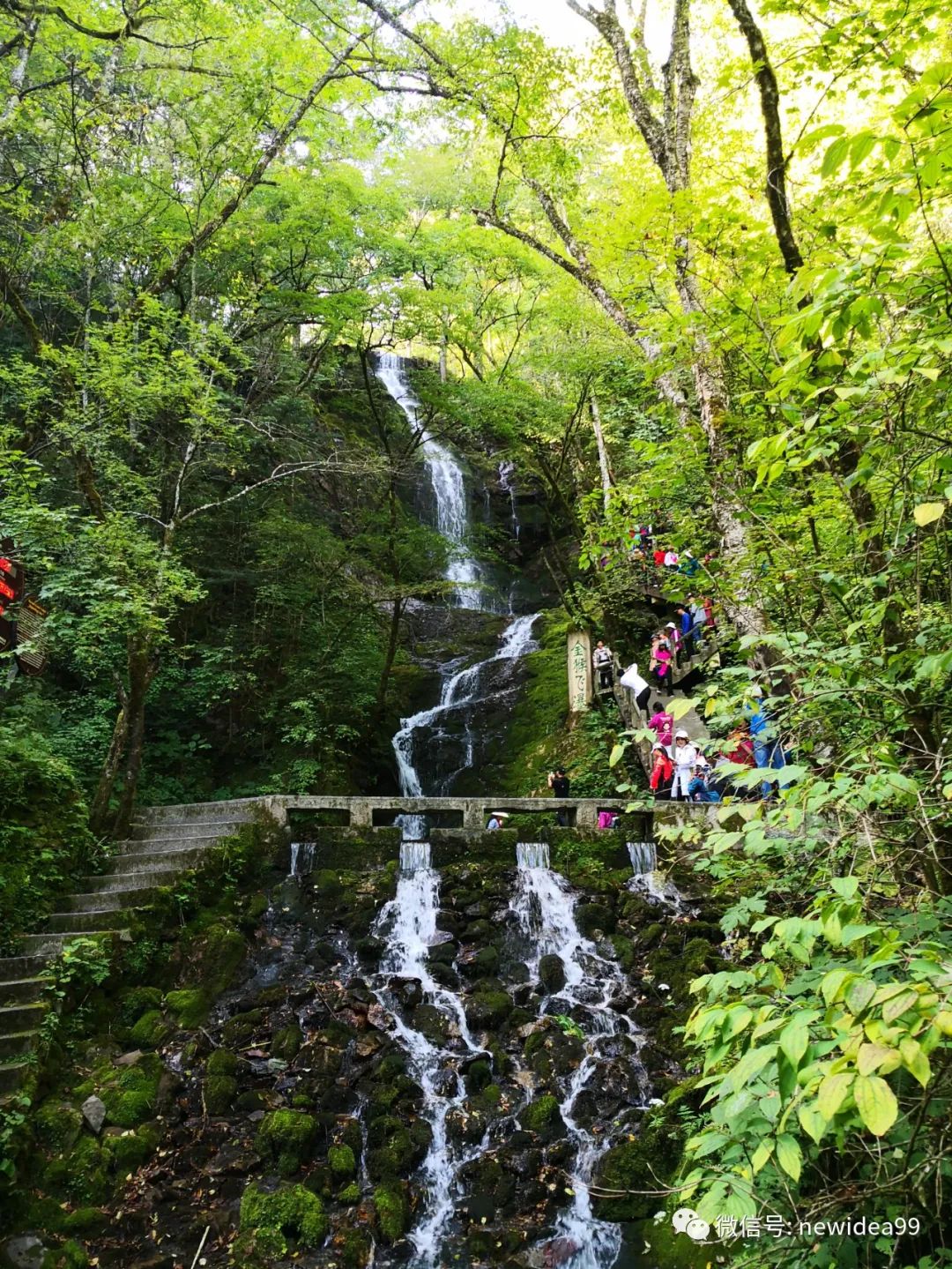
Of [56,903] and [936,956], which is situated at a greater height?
[936,956]

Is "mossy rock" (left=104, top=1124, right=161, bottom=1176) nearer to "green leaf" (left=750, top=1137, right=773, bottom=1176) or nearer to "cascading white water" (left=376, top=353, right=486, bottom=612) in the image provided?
"green leaf" (left=750, top=1137, right=773, bottom=1176)

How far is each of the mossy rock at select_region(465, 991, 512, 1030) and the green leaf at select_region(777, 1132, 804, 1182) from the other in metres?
6.46

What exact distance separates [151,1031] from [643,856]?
22.2 feet

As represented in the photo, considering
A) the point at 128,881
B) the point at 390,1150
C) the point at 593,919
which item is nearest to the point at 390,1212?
the point at 390,1150

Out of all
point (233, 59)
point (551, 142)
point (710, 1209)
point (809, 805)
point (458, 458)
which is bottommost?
point (710, 1209)

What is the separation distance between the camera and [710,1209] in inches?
81.0

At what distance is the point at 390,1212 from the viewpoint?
5590 millimetres

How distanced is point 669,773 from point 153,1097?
27.5ft

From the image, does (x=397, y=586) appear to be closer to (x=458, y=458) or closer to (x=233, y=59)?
(x=233, y=59)

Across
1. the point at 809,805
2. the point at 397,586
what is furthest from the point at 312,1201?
the point at 397,586

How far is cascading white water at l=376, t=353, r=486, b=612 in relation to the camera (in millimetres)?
23002

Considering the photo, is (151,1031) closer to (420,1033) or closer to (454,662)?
(420,1033)

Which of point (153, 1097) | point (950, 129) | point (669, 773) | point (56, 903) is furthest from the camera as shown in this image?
point (669, 773)

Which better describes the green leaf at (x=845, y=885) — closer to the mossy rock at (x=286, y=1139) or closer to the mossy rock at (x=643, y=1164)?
the mossy rock at (x=643, y=1164)
